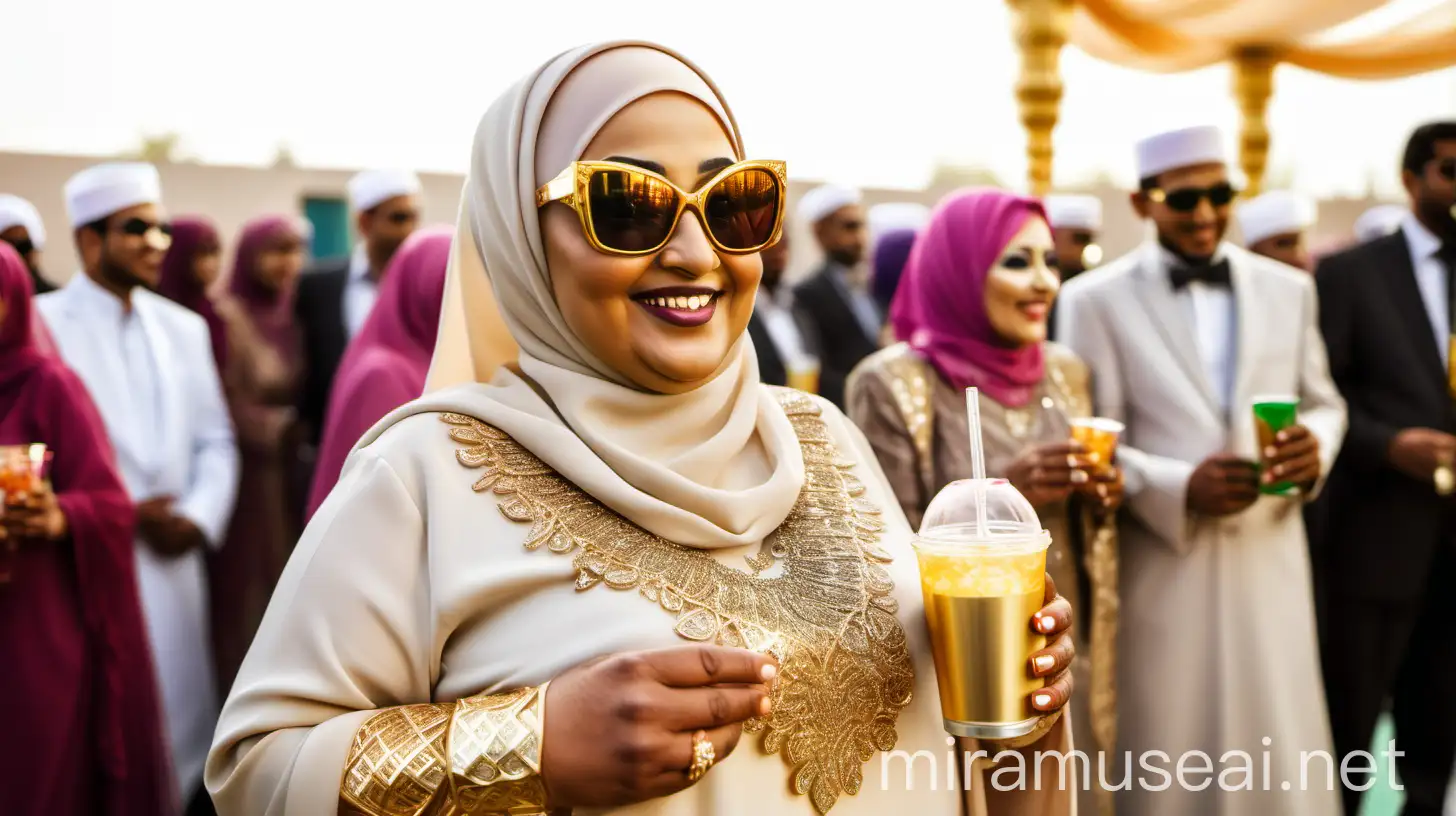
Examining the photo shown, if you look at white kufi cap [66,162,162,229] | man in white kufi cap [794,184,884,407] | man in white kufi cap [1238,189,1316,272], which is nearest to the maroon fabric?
white kufi cap [66,162,162,229]

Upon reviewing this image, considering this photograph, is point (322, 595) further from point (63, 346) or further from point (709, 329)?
point (63, 346)

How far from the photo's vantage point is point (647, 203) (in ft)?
4.65

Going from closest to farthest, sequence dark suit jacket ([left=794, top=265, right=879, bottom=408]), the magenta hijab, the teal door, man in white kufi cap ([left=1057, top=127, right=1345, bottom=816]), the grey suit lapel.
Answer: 1. the magenta hijab
2. man in white kufi cap ([left=1057, top=127, right=1345, bottom=816])
3. the grey suit lapel
4. dark suit jacket ([left=794, top=265, right=879, bottom=408])
5. the teal door

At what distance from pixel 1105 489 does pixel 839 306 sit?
289 centimetres

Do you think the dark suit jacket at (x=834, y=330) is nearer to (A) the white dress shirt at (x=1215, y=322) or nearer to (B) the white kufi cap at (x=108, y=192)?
(A) the white dress shirt at (x=1215, y=322)

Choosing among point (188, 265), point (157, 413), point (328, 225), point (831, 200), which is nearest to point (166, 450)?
point (157, 413)

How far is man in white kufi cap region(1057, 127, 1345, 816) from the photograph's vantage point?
10.9ft

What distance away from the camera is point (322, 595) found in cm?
130

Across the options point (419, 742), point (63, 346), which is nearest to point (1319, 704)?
point (419, 742)

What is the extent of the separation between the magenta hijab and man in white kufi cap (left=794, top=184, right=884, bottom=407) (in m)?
1.89

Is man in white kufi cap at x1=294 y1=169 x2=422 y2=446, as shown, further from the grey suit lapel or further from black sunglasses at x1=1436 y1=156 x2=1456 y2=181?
black sunglasses at x1=1436 y1=156 x2=1456 y2=181

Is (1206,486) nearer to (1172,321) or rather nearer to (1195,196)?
(1172,321)

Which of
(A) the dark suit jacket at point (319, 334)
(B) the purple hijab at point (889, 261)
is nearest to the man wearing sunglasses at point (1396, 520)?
(B) the purple hijab at point (889, 261)

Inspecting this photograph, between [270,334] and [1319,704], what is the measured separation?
456cm
